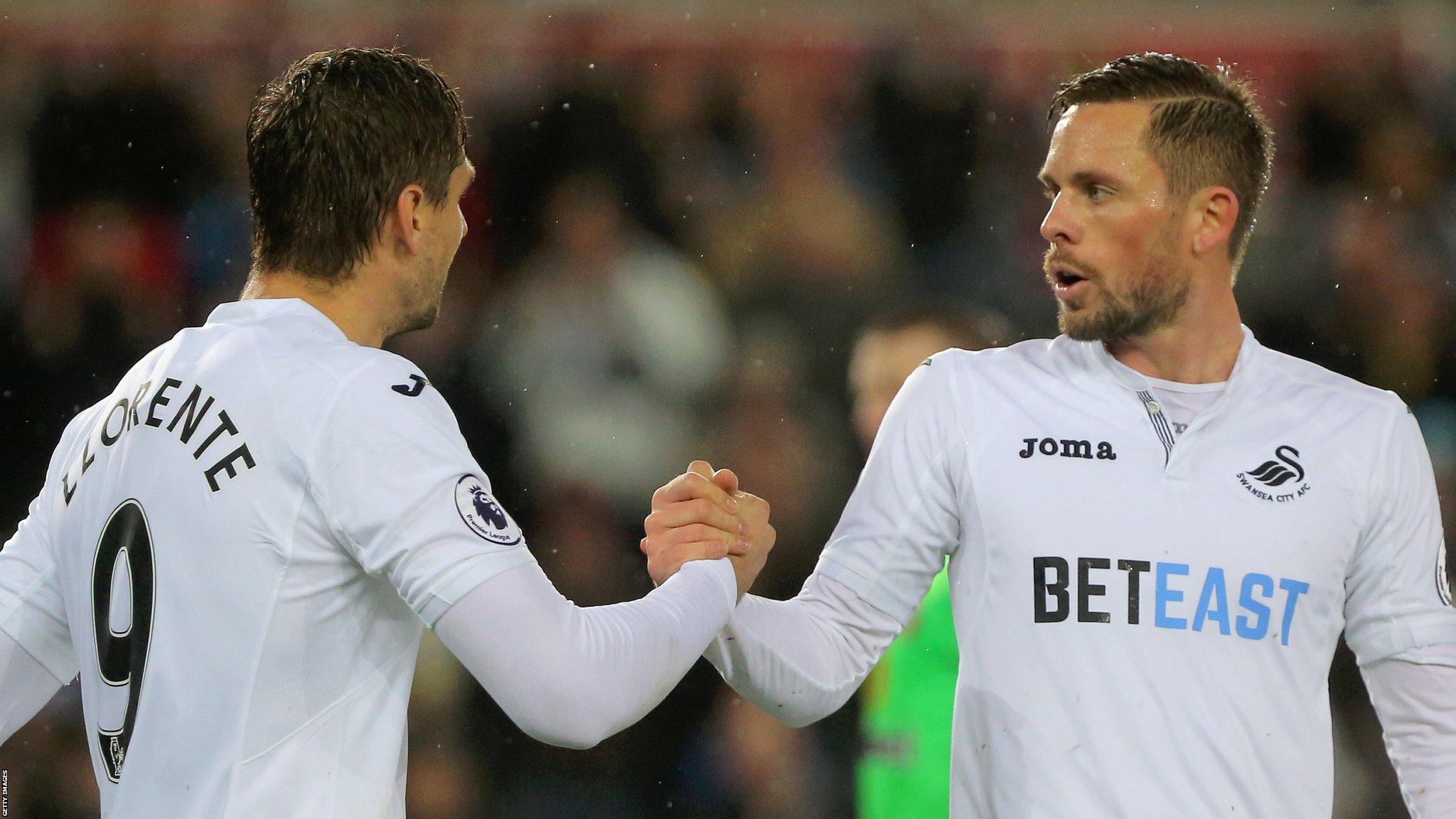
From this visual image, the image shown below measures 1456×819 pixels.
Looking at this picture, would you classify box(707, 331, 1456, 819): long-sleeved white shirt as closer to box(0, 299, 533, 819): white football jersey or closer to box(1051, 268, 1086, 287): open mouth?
box(1051, 268, 1086, 287): open mouth

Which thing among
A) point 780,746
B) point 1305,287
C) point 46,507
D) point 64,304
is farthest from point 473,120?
point 46,507

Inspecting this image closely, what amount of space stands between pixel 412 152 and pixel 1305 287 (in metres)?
4.00

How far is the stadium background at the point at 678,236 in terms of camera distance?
4633 millimetres

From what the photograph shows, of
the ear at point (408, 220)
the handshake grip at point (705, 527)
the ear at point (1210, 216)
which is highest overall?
the ear at point (408, 220)

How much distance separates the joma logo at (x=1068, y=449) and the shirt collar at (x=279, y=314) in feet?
3.56

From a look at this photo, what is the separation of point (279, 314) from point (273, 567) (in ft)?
1.16

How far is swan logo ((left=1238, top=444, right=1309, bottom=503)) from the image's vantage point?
89.4 inches

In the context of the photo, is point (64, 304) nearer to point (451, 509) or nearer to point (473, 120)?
point (473, 120)

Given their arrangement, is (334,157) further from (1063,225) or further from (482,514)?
(1063,225)

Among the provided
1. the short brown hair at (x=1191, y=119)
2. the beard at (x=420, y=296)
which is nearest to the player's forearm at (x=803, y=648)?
the beard at (x=420, y=296)

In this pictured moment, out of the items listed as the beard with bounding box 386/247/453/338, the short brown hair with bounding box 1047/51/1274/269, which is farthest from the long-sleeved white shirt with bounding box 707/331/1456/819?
the beard with bounding box 386/247/453/338

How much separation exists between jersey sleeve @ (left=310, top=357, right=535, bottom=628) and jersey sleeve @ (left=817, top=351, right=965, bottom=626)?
2.52ft

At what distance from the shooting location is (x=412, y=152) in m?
2.00

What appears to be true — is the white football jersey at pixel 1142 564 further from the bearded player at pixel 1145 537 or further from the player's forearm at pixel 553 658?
the player's forearm at pixel 553 658
